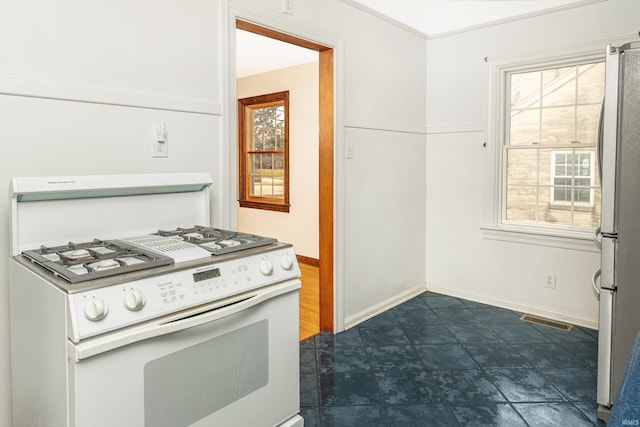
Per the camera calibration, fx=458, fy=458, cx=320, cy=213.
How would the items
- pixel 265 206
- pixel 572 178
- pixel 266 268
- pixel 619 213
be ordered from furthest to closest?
1. pixel 265 206
2. pixel 572 178
3. pixel 619 213
4. pixel 266 268

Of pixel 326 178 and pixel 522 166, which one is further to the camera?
pixel 522 166

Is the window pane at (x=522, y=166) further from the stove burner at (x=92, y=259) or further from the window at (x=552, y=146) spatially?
the stove burner at (x=92, y=259)

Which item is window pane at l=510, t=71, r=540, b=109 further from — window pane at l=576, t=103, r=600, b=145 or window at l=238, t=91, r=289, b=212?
window at l=238, t=91, r=289, b=212

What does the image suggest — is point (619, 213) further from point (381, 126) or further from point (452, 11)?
point (452, 11)

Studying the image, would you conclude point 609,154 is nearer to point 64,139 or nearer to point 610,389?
point 610,389

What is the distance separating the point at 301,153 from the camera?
5.61 m

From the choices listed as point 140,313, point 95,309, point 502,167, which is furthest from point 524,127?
point 95,309

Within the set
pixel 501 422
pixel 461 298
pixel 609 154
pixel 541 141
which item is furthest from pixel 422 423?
pixel 541 141

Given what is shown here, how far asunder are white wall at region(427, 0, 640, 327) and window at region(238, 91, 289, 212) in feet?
7.35

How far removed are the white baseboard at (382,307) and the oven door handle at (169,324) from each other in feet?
5.62

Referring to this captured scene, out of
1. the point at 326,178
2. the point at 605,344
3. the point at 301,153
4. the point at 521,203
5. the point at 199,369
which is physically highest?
the point at 301,153

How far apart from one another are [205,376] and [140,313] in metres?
0.37

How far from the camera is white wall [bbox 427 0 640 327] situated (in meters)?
3.40

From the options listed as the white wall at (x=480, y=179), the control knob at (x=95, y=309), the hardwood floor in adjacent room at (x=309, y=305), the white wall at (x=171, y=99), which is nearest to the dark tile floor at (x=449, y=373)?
the hardwood floor in adjacent room at (x=309, y=305)
